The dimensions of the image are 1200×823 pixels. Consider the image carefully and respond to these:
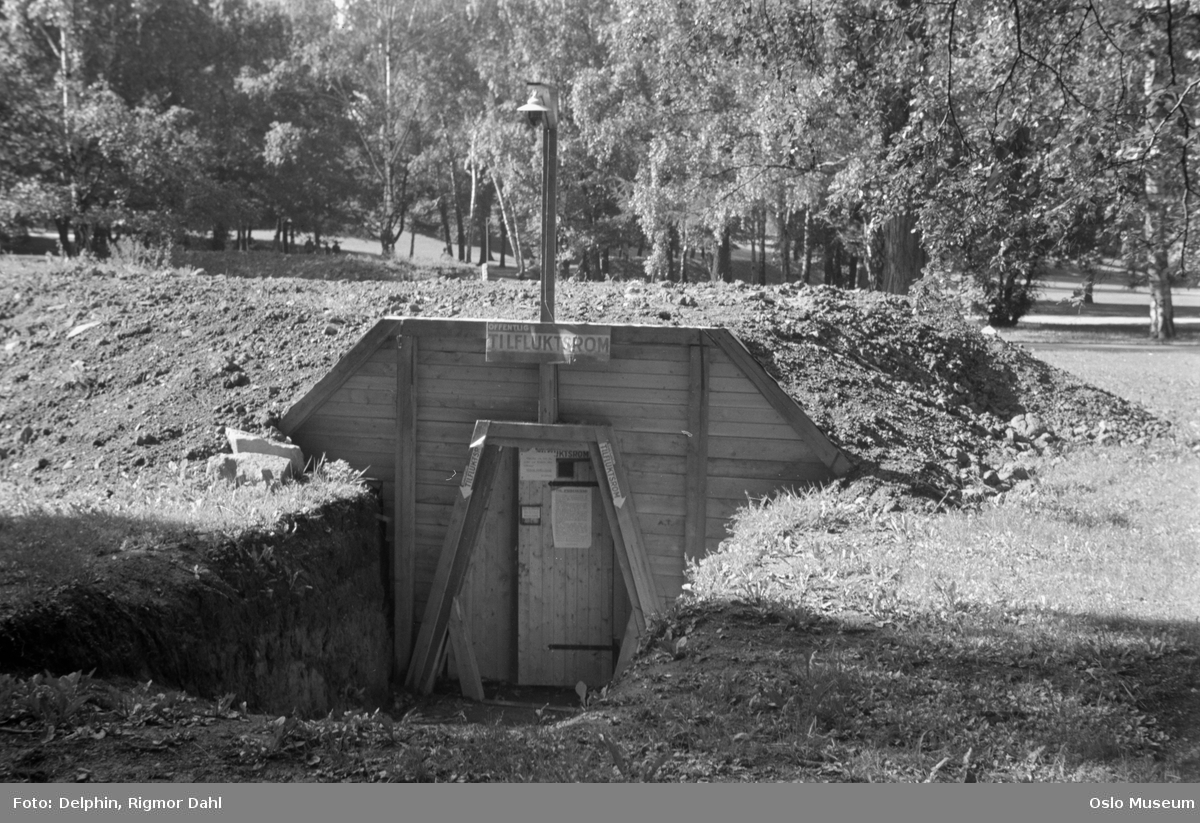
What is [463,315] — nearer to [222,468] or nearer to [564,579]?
[564,579]

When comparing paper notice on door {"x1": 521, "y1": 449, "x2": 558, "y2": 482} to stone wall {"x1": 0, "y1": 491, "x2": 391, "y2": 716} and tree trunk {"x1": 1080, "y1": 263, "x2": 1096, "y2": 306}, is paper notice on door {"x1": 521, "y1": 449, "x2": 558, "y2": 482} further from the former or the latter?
tree trunk {"x1": 1080, "y1": 263, "x2": 1096, "y2": 306}

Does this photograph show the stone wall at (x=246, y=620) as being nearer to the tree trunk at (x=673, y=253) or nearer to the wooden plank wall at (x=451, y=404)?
the wooden plank wall at (x=451, y=404)

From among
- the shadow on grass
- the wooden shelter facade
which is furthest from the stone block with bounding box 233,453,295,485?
the shadow on grass

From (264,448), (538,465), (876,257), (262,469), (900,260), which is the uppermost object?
(876,257)

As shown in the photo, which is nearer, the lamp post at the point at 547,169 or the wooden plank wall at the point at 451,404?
the lamp post at the point at 547,169

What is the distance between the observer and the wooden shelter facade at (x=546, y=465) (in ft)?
A: 31.4

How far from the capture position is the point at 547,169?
939cm

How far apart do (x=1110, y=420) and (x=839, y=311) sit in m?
2.94

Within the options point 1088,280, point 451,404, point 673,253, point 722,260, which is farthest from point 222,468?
point 673,253

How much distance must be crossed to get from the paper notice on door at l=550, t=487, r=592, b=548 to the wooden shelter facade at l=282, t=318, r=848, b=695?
0.01m

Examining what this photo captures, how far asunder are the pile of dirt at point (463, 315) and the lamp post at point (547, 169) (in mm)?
1489

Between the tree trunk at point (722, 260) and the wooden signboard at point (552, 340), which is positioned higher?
the tree trunk at point (722, 260)

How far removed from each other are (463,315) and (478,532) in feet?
7.82

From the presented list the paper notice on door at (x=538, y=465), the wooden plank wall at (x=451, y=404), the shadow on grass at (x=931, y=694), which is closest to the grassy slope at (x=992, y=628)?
the shadow on grass at (x=931, y=694)
